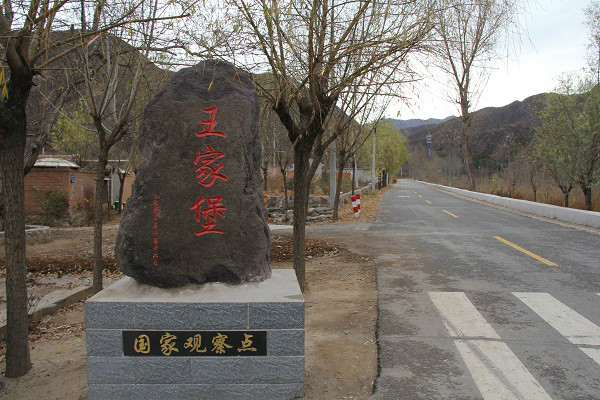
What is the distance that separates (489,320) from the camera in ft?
17.1

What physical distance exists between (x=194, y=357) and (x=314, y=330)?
1.97 m

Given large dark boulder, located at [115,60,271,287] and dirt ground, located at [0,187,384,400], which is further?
dirt ground, located at [0,187,384,400]

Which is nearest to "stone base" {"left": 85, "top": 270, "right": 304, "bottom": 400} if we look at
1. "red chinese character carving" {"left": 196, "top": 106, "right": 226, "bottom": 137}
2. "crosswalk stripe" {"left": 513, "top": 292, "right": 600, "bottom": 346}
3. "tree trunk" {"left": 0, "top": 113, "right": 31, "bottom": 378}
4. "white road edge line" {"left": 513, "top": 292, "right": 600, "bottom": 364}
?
"tree trunk" {"left": 0, "top": 113, "right": 31, "bottom": 378}

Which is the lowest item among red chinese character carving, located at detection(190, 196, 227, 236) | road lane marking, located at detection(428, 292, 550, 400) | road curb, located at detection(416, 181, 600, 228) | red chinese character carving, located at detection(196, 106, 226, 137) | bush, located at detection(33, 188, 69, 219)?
road lane marking, located at detection(428, 292, 550, 400)

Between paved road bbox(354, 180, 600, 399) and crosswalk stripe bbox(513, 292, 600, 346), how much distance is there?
0.01 metres

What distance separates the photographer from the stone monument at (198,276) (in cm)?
327

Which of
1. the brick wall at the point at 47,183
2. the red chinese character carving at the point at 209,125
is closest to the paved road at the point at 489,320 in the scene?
the red chinese character carving at the point at 209,125

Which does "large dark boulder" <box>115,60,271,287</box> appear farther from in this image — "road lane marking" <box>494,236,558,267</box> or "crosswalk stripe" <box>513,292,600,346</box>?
"road lane marking" <box>494,236,558,267</box>

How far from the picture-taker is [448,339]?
4.67 m

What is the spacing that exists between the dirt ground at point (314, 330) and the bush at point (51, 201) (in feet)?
17.0

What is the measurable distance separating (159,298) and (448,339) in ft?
9.56

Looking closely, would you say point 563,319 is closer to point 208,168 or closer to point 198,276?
point 198,276

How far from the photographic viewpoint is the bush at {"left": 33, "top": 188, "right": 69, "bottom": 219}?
48.1 feet

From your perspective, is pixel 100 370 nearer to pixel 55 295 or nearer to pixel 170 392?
pixel 170 392
